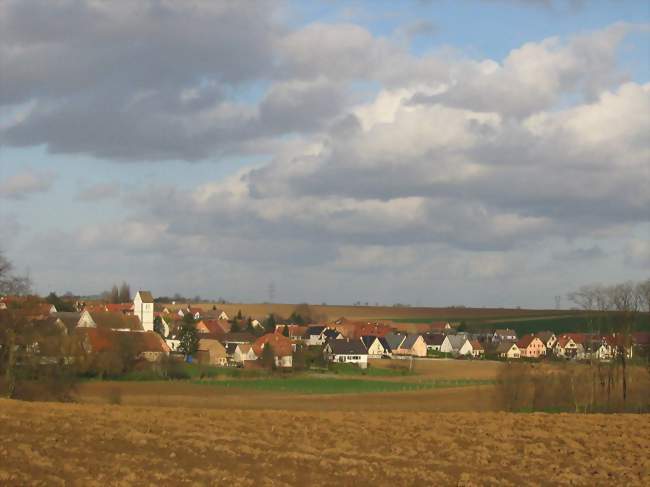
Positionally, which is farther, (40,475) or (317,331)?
(317,331)

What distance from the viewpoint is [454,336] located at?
159m

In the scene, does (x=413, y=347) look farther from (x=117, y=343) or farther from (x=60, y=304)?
(x=117, y=343)

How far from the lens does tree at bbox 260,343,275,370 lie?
101 meters

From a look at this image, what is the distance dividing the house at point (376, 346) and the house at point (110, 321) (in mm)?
40291

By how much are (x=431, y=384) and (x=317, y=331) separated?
73.0 m

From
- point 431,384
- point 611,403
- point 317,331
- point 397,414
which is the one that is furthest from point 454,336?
point 397,414

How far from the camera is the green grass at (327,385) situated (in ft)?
268

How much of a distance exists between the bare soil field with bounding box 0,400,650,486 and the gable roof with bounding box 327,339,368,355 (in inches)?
3897

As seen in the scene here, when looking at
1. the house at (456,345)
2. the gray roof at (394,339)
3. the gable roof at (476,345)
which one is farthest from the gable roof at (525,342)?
the gray roof at (394,339)

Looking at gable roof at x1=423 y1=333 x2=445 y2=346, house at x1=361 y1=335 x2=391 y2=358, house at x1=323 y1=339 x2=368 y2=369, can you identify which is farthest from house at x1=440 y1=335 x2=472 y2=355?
house at x1=323 y1=339 x2=368 y2=369

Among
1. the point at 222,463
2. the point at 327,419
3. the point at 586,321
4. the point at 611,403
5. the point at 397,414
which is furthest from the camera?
the point at 586,321

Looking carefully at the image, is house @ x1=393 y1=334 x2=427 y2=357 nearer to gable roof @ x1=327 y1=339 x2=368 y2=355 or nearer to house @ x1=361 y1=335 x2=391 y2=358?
house @ x1=361 y1=335 x2=391 y2=358

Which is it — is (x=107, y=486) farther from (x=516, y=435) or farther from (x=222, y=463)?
(x=516, y=435)

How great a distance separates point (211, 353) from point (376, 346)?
36.2 metres
